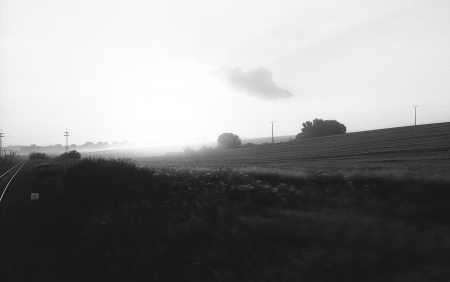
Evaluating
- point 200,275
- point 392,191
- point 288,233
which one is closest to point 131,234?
point 200,275

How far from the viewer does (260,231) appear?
5.83 meters

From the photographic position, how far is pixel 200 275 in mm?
5059

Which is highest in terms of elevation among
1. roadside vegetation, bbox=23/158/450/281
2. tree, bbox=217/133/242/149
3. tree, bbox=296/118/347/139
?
tree, bbox=296/118/347/139

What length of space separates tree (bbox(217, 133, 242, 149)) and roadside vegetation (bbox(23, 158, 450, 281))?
85808mm

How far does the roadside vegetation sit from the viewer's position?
4.42 metres

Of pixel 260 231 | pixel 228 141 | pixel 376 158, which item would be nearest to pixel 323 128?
pixel 228 141

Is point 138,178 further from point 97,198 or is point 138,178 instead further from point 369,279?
point 369,279

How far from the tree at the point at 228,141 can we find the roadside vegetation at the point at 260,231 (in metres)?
85.8

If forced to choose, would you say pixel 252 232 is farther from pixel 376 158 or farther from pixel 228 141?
pixel 228 141

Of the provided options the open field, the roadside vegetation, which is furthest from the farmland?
the open field

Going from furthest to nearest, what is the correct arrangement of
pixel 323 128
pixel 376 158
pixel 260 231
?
pixel 323 128
pixel 376 158
pixel 260 231

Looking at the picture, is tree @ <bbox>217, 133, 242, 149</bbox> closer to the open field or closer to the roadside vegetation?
the open field

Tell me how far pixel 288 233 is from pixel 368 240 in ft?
4.92

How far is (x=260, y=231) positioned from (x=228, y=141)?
92629 millimetres
